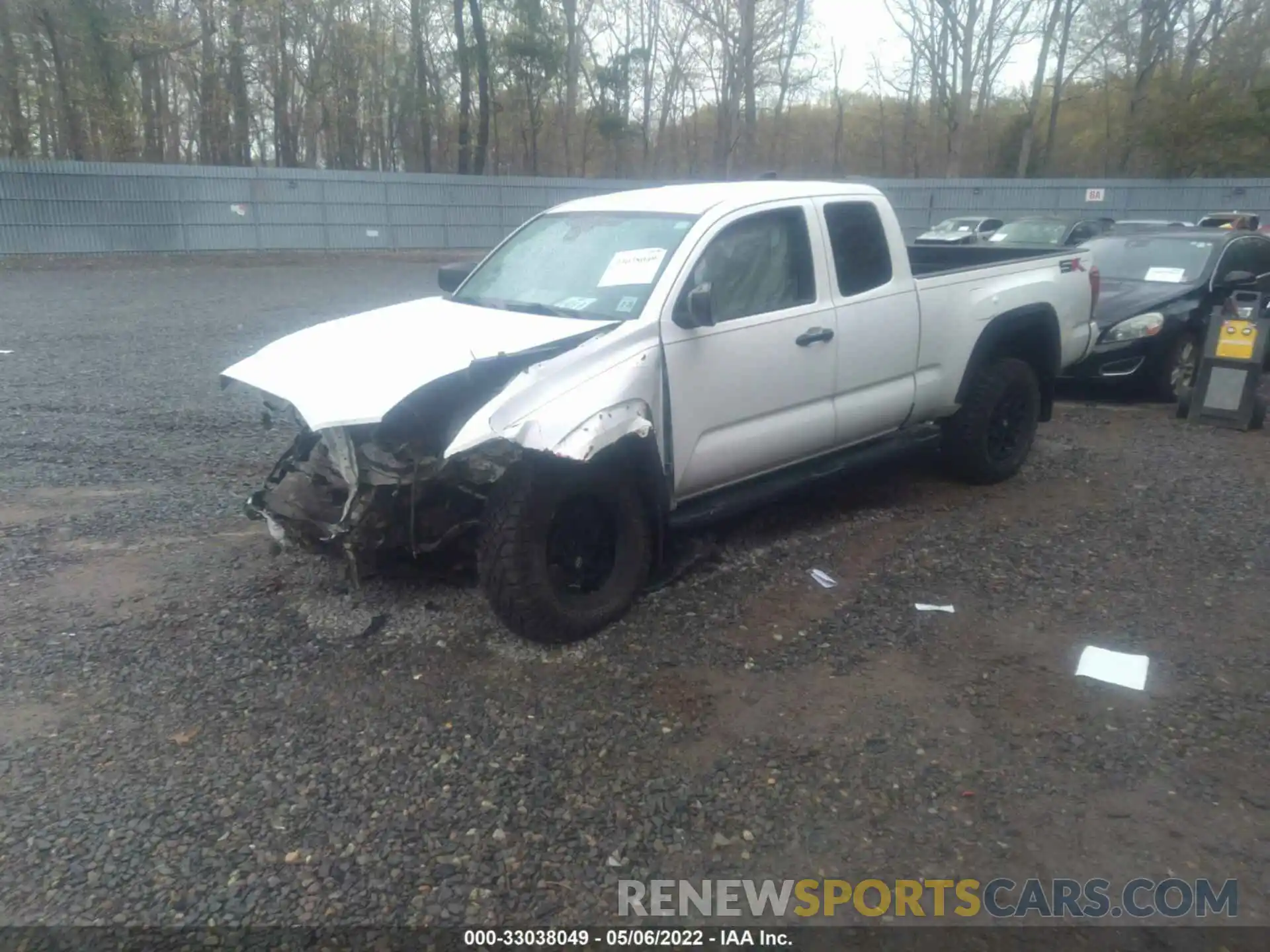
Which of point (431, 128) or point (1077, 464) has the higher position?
point (431, 128)

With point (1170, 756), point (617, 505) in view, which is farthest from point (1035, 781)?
point (617, 505)

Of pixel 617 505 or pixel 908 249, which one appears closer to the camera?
pixel 617 505

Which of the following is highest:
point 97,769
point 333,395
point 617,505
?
point 333,395

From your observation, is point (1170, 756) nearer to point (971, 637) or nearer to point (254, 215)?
point (971, 637)

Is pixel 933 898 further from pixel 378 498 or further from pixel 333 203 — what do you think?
pixel 333 203

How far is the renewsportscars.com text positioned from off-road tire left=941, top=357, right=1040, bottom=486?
3.70 m

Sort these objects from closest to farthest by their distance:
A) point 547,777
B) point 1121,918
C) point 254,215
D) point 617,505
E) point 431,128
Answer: point 1121,918
point 547,777
point 617,505
point 254,215
point 431,128

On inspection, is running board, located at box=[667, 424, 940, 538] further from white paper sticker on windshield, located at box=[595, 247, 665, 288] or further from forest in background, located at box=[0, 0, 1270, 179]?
forest in background, located at box=[0, 0, 1270, 179]

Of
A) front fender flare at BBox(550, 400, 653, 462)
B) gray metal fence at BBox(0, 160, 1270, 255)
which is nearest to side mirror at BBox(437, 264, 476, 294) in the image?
front fender flare at BBox(550, 400, 653, 462)

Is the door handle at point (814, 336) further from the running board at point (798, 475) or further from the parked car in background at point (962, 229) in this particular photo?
the parked car in background at point (962, 229)

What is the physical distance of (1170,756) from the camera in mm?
3611

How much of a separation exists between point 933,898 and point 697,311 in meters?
2.55

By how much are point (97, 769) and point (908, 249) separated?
6.05 metres

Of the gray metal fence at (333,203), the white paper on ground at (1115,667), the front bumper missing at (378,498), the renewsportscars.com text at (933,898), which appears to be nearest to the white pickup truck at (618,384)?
the front bumper missing at (378,498)
